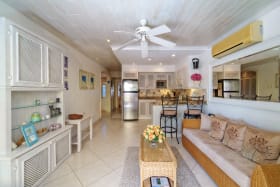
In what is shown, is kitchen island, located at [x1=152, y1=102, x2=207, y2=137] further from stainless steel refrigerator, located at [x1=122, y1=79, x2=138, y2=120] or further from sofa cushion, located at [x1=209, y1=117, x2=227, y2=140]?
stainless steel refrigerator, located at [x1=122, y1=79, x2=138, y2=120]

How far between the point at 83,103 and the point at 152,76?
333 cm

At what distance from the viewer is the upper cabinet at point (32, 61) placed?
1.83m

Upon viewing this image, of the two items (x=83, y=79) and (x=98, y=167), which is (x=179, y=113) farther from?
(x=83, y=79)

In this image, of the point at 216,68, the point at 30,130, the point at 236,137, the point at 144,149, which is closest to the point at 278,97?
the point at 236,137

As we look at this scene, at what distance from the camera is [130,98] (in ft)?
21.8

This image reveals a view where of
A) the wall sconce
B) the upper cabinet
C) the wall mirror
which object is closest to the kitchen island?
the wall mirror

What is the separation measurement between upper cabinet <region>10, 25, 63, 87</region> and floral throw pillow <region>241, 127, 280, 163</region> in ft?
10.2

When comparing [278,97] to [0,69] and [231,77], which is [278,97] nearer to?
[231,77]

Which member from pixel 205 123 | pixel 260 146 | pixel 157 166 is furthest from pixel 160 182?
pixel 205 123

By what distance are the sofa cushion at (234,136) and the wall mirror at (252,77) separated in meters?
0.64

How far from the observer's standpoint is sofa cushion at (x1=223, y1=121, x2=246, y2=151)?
2.20 m

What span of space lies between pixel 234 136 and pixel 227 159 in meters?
0.55

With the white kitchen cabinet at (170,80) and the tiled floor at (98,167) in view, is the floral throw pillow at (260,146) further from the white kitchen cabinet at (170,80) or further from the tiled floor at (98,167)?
the white kitchen cabinet at (170,80)

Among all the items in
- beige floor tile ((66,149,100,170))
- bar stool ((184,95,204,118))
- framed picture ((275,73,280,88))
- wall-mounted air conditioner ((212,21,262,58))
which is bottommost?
beige floor tile ((66,149,100,170))
